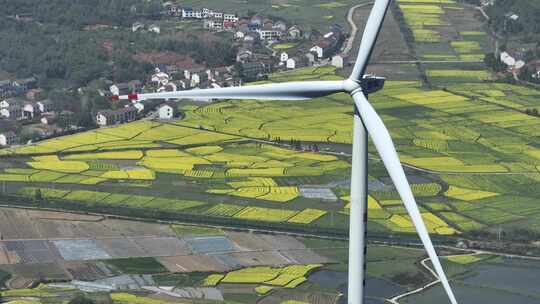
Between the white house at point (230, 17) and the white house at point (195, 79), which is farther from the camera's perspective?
the white house at point (230, 17)

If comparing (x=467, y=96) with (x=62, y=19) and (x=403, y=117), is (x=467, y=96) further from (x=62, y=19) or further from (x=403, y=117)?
(x=62, y=19)

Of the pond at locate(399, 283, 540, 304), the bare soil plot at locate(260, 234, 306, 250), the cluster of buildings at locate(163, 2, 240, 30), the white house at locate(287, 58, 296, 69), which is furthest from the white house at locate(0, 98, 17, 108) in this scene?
the pond at locate(399, 283, 540, 304)

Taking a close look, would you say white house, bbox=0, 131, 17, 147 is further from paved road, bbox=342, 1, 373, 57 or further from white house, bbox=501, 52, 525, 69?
white house, bbox=501, 52, 525, 69

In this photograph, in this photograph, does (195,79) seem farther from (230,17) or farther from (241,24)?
(230,17)

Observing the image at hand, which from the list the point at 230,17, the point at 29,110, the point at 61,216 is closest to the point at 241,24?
the point at 230,17

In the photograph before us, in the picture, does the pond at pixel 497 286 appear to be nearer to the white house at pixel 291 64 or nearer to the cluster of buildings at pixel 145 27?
the white house at pixel 291 64

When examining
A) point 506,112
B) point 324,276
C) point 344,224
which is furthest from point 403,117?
point 324,276

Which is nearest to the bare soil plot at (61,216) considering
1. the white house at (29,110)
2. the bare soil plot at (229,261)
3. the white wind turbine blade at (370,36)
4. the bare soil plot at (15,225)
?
the bare soil plot at (15,225)
